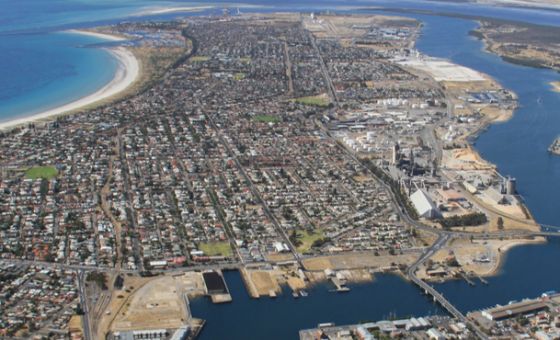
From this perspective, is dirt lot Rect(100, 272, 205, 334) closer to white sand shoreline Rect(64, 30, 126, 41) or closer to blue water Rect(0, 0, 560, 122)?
blue water Rect(0, 0, 560, 122)

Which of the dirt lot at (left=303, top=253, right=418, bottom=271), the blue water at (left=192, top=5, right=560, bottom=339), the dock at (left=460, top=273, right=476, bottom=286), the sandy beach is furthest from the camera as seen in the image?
the sandy beach

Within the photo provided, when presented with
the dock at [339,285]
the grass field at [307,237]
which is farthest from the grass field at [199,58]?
the dock at [339,285]

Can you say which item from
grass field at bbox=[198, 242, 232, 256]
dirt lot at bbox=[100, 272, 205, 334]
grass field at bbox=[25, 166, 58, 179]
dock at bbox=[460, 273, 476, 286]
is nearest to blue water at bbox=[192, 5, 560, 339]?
dock at bbox=[460, 273, 476, 286]

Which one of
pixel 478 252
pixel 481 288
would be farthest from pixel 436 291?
pixel 478 252

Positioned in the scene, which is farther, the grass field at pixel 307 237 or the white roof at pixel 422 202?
the white roof at pixel 422 202

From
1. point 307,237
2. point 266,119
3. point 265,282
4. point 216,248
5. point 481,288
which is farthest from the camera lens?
point 266,119

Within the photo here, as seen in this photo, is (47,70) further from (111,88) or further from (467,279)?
(467,279)

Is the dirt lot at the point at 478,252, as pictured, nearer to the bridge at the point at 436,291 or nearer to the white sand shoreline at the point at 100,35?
the bridge at the point at 436,291
